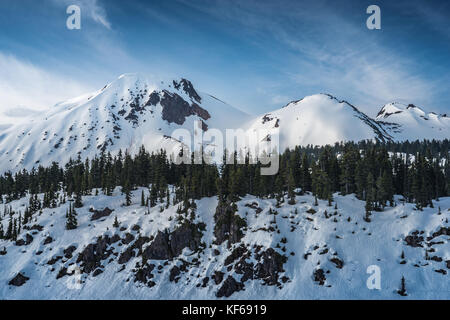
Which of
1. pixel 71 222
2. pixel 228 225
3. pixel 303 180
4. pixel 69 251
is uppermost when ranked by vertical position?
pixel 303 180

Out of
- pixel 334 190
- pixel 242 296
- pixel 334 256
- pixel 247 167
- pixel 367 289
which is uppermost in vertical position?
pixel 247 167

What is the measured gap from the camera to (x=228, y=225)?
70.4m

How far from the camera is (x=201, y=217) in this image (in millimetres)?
75188

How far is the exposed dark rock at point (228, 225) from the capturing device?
67.0 meters

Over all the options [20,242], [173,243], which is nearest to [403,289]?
[173,243]

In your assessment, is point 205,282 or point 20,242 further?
point 20,242

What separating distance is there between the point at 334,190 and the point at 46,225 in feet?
282

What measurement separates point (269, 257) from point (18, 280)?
56150 mm

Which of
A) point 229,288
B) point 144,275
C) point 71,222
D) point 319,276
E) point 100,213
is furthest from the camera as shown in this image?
point 100,213

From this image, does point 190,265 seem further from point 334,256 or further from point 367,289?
point 367,289

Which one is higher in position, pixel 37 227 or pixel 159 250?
pixel 37 227

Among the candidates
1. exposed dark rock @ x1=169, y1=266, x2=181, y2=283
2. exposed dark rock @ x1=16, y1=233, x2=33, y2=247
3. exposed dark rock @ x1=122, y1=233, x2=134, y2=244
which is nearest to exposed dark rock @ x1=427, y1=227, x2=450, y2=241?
exposed dark rock @ x1=169, y1=266, x2=181, y2=283

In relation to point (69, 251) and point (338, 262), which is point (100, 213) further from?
point (338, 262)
